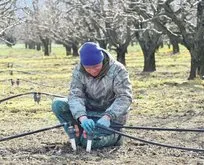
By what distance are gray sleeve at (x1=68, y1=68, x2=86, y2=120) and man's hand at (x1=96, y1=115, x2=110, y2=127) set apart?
23 centimetres

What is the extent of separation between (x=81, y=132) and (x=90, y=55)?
1007mm

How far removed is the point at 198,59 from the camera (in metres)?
18.9

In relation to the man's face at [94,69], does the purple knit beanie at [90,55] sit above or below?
above

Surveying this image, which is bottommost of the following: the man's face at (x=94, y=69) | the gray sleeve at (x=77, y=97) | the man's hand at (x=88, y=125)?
the man's hand at (x=88, y=125)

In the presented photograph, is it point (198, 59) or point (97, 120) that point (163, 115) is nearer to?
point (97, 120)

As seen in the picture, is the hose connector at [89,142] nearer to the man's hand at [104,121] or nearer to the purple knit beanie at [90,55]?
the man's hand at [104,121]

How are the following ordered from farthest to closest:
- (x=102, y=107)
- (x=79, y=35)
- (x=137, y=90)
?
(x=79, y=35) → (x=137, y=90) → (x=102, y=107)

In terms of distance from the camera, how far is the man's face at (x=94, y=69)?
6181 mm

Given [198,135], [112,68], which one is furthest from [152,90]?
[112,68]

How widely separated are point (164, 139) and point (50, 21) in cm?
4736

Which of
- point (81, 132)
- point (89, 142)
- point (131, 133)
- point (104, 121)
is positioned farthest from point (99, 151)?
point (131, 133)

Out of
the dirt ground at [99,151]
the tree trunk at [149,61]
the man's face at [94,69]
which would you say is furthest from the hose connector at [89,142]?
the tree trunk at [149,61]

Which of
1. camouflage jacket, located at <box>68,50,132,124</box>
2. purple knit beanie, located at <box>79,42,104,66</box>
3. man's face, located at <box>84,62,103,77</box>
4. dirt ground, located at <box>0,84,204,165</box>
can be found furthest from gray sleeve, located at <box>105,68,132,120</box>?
dirt ground, located at <box>0,84,204,165</box>

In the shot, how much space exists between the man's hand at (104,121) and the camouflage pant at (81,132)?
229 mm
